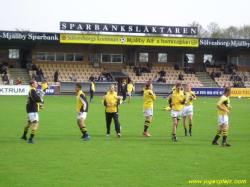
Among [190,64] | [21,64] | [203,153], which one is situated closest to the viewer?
[203,153]

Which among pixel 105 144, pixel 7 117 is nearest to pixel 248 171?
pixel 105 144

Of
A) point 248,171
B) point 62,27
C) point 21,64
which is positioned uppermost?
point 62,27

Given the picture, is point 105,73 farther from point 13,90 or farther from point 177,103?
point 177,103

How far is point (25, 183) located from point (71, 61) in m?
41.5

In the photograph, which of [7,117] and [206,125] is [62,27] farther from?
[206,125]

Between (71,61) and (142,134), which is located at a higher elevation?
(71,61)

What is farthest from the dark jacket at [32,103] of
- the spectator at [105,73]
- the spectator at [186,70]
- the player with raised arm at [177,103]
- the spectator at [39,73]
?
the spectator at [186,70]

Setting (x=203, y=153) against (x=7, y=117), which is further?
(x=7, y=117)

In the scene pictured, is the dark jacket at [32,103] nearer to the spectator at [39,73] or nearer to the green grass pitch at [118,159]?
the green grass pitch at [118,159]

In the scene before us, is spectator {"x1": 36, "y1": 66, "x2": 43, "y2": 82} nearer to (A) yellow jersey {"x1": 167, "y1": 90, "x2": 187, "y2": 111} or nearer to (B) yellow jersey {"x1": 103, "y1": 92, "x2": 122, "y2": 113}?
(B) yellow jersey {"x1": 103, "y1": 92, "x2": 122, "y2": 113}

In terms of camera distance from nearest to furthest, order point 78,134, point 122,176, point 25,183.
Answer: point 25,183, point 122,176, point 78,134

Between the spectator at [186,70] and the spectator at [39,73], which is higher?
the spectator at [186,70]

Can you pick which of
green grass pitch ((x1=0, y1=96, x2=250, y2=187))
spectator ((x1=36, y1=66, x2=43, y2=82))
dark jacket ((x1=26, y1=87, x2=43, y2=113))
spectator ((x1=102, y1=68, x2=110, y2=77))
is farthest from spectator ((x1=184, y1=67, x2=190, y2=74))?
dark jacket ((x1=26, y1=87, x2=43, y2=113))

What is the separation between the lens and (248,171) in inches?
314
